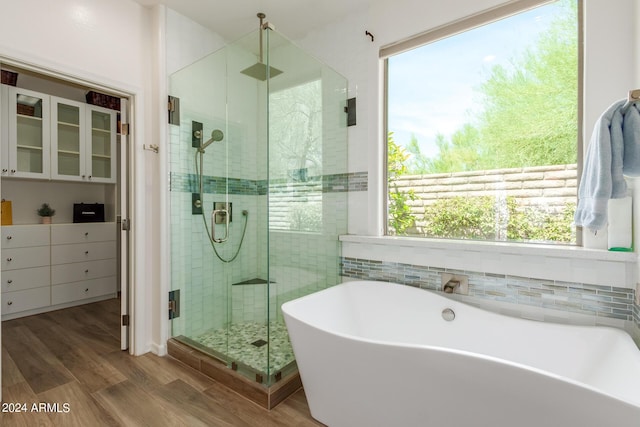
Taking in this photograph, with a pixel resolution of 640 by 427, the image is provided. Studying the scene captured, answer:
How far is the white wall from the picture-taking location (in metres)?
1.72

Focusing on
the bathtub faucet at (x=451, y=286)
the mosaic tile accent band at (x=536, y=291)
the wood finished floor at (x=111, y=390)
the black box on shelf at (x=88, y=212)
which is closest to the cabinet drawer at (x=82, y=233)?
the black box on shelf at (x=88, y=212)

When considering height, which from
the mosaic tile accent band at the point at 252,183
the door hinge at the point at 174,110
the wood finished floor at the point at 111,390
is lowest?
the wood finished floor at the point at 111,390

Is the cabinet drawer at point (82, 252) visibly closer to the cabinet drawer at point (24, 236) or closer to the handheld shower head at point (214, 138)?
the cabinet drawer at point (24, 236)

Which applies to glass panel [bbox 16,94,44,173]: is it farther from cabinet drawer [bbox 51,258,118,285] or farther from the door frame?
the door frame

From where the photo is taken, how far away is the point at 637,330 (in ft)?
4.41

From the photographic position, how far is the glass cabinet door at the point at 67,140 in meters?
3.28

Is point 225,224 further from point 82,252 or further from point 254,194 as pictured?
point 82,252

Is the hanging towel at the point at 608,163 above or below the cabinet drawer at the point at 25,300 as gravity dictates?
above

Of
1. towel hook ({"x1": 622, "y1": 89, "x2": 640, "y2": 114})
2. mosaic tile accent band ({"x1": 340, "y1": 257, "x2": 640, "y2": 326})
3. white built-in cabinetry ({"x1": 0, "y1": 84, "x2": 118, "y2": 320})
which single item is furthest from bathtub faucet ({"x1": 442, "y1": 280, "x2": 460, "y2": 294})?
white built-in cabinetry ({"x1": 0, "y1": 84, "x2": 118, "y2": 320})

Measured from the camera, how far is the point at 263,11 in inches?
94.0

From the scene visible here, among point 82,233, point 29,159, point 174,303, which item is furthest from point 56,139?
point 174,303

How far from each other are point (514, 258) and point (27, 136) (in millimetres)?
4483

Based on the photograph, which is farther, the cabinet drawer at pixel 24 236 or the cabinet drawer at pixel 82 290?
the cabinet drawer at pixel 82 290

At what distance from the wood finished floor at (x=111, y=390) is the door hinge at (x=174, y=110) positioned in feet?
5.81
